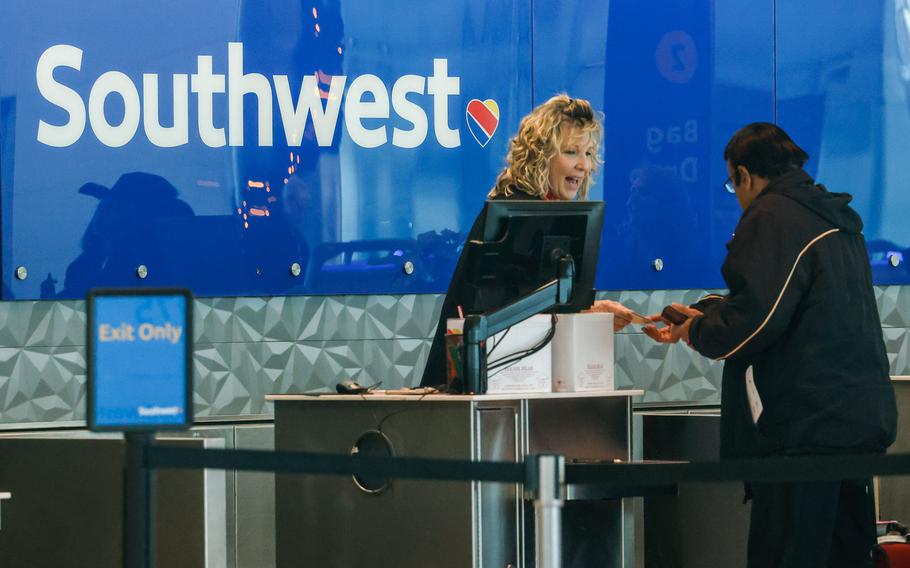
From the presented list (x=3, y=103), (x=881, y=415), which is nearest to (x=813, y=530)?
(x=881, y=415)

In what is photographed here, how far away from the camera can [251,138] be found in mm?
5129

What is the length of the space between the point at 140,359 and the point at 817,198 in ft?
7.62

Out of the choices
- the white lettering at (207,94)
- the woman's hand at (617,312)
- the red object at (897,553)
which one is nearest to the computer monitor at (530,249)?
the woman's hand at (617,312)

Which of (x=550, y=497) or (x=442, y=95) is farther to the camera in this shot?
(x=442, y=95)

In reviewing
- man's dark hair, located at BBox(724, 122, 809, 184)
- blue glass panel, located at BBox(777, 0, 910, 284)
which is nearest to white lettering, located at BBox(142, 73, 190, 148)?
man's dark hair, located at BBox(724, 122, 809, 184)

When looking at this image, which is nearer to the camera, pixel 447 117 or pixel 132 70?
pixel 132 70

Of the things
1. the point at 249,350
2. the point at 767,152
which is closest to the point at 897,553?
the point at 767,152

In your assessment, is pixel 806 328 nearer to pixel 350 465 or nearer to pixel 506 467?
pixel 506 467

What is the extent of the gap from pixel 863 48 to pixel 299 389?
9.18ft

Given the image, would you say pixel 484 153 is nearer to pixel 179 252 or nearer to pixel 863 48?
pixel 179 252

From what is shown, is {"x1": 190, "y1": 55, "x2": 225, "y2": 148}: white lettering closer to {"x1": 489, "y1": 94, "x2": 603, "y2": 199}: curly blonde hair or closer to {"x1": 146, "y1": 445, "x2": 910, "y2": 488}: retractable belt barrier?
{"x1": 489, "y1": 94, "x2": 603, "y2": 199}: curly blonde hair

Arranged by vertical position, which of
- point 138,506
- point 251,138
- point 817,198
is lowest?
point 138,506

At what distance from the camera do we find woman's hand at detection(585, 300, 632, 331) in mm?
4418

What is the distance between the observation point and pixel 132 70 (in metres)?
4.99
